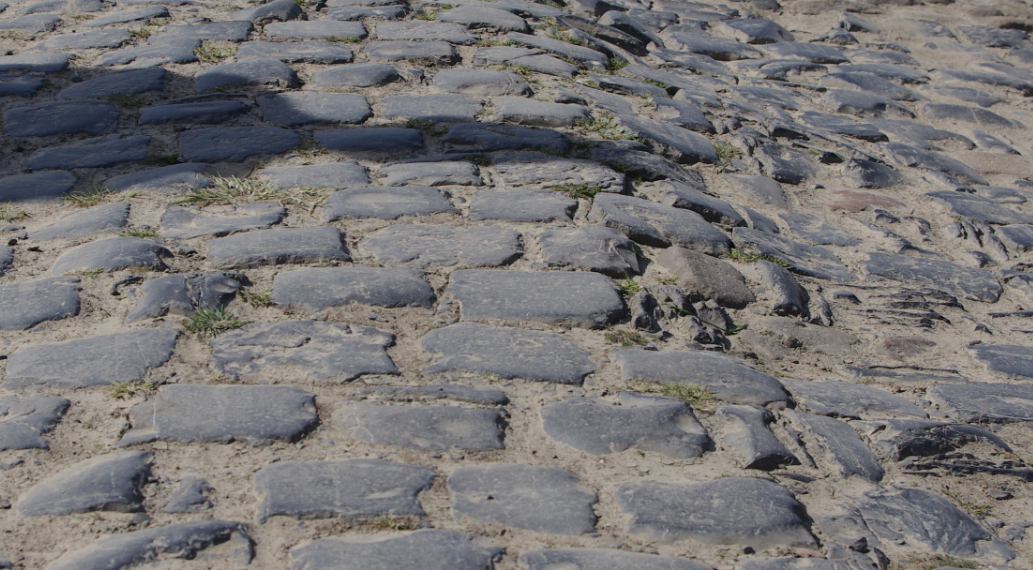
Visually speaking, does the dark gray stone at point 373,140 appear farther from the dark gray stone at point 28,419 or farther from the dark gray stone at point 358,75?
the dark gray stone at point 28,419

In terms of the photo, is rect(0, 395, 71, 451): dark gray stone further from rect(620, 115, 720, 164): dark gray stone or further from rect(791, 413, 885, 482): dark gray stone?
rect(620, 115, 720, 164): dark gray stone

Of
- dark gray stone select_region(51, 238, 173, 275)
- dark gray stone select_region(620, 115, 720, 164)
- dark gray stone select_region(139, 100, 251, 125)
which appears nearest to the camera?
dark gray stone select_region(51, 238, 173, 275)

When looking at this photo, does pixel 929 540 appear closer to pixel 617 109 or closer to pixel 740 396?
pixel 740 396

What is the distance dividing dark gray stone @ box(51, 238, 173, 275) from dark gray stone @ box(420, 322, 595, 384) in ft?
2.31

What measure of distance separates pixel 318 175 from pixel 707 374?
50.4 inches

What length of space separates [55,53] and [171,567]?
2.85m

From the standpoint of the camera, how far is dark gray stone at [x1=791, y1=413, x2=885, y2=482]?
178 cm

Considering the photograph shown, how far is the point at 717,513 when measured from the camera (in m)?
1.57

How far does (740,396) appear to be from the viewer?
1.95 m

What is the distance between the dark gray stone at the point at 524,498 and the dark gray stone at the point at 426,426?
8 centimetres

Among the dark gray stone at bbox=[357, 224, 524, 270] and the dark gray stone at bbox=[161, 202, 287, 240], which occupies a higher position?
the dark gray stone at bbox=[357, 224, 524, 270]

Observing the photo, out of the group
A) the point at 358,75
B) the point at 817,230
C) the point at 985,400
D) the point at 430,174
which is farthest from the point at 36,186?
the point at 985,400

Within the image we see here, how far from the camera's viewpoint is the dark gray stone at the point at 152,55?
350 cm

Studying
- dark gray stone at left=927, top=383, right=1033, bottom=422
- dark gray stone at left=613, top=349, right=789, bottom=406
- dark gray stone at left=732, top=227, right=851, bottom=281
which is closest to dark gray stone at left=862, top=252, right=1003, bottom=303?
dark gray stone at left=732, top=227, right=851, bottom=281
